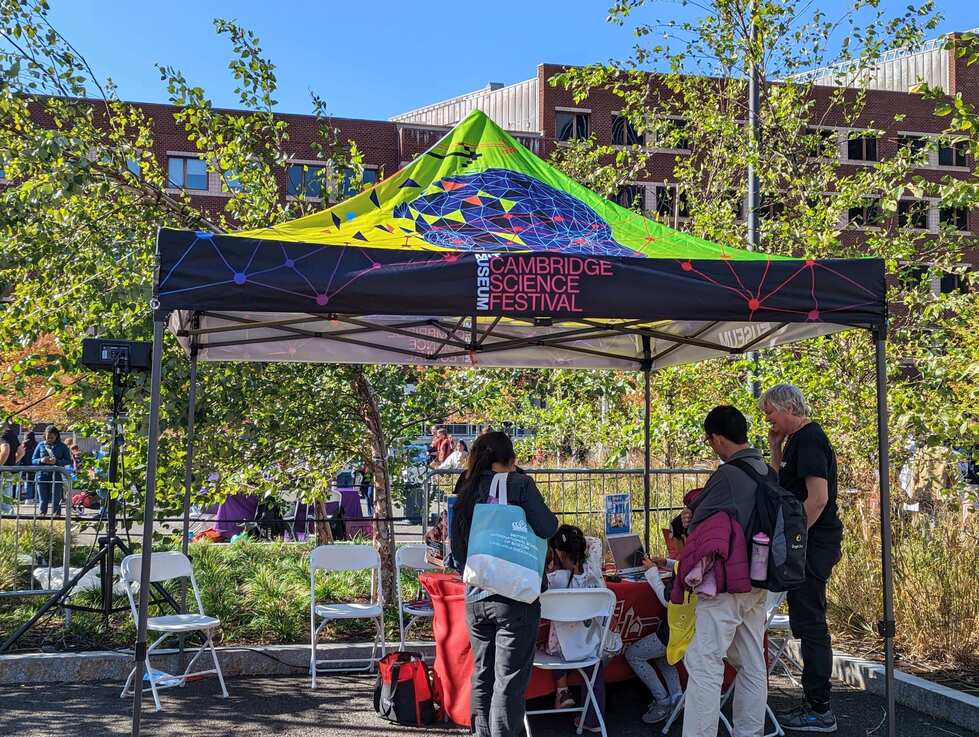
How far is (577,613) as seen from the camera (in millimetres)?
5602

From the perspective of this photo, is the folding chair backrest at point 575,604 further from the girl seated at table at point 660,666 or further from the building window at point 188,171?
the building window at point 188,171

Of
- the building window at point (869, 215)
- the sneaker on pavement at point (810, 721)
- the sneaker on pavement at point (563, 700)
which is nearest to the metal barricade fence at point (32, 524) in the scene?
the sneaker on pavement at point (563, 700)

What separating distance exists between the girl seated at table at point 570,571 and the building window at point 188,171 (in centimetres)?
3501

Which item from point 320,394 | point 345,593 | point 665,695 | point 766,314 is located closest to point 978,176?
point 766,314

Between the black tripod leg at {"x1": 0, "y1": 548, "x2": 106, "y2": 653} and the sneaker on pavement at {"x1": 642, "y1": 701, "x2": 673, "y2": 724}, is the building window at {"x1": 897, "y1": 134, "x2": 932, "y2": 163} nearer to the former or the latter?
the sneaker on pavement at {"x1": 642, "y1": 701, "x2": 673, "y2": 724}

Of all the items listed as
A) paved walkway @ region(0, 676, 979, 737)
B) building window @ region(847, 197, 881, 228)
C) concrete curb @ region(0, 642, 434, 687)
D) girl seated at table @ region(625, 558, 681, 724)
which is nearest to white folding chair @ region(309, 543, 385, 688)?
concrete curb @ region(0, 642, 434, 687)

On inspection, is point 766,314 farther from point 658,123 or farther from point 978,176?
point 658,123

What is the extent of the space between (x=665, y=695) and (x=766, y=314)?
255cm

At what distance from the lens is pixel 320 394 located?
28.4 feet

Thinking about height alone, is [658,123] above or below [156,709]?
above

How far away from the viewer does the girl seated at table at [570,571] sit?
588 centimetres

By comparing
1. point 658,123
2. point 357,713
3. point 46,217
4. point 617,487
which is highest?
point 658,123

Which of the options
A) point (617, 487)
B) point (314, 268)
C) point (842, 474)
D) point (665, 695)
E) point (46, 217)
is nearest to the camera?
point (314, 268)

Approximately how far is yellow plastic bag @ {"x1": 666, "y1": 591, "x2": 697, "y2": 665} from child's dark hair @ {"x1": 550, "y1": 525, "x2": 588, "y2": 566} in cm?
82
